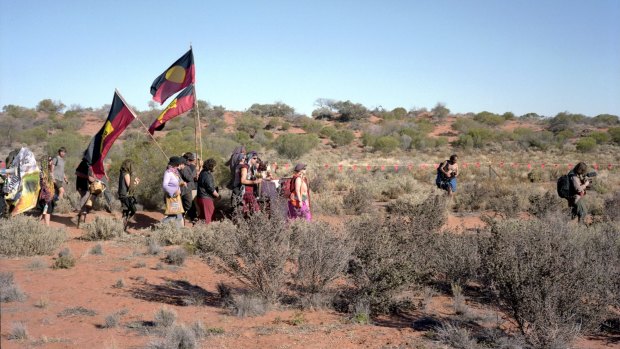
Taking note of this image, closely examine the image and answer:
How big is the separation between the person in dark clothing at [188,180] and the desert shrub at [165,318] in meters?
5.79

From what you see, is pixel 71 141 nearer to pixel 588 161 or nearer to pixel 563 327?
pixel 563 327

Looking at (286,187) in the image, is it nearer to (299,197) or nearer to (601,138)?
(299,197)

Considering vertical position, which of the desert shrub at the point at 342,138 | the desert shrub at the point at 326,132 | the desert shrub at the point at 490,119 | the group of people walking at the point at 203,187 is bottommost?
the group of people walking at the point at 203,187

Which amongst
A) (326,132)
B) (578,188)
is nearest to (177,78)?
(578,188)

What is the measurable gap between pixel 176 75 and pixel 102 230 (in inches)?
157

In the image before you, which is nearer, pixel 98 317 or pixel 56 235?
pixel 98 317

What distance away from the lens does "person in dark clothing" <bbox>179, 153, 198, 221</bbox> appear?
12031 mm

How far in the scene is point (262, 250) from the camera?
707 centimetres

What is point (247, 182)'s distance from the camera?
36.3ft

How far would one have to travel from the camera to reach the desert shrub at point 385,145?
4084 cm

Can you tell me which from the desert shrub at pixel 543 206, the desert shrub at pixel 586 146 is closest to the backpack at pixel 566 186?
the desert shrub at pixel 543 206

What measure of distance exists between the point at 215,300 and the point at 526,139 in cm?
4245

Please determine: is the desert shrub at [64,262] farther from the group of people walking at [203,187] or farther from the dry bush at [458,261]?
the dry bush at [458,261]

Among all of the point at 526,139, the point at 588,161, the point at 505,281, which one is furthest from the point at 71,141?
the point at 526,139
